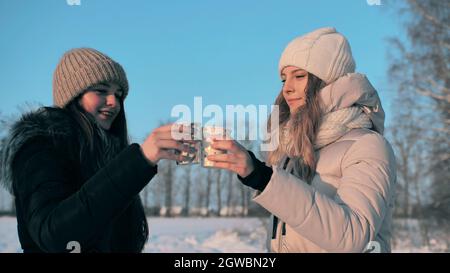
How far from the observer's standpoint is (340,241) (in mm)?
1409

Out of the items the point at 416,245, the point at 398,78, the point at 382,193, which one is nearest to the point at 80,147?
the point at 382,193

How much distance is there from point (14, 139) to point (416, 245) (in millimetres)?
10888

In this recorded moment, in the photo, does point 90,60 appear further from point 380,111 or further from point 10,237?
point 10,237

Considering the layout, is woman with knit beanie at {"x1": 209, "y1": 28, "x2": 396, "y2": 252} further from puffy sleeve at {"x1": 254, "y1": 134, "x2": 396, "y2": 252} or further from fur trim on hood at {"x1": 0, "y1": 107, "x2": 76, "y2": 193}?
fur trim on hood at {"x1": 0, "y1": 107, "x2": 76, "y2": 193}

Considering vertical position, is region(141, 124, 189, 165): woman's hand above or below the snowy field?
above

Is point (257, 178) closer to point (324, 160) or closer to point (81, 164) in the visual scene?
point (324, 160)

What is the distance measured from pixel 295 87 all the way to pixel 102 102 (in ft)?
2.91

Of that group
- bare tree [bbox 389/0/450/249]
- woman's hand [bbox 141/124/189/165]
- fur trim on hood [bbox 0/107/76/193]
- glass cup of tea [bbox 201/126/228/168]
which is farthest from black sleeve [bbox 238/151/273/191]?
bare tree [bbox 389/0/450/249]

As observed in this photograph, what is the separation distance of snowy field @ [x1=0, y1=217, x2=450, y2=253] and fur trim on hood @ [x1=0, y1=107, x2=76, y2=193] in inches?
346

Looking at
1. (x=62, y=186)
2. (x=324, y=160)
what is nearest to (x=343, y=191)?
(x=324, y=160)

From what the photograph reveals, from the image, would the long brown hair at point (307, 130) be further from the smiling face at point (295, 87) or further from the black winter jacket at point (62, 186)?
the black winter jacket at point (62, 186)

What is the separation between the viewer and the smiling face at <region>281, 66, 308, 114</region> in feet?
6.44

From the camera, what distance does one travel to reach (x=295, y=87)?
6.54 ft

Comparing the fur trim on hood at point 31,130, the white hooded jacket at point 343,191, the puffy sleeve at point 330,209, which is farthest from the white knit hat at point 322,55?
the fur trim on hood at point 31,130
